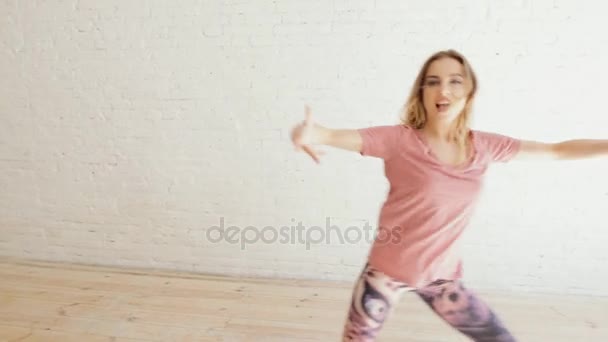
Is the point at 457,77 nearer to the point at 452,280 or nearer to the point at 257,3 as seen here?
the point at 452,280

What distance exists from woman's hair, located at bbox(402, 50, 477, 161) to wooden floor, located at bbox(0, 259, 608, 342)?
105cm

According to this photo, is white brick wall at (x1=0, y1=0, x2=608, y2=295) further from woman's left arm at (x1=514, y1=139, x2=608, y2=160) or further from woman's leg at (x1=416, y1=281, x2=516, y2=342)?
woman's leg at (x1=416, y1=281, x2=516, y2=342)

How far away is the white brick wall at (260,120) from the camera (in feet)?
7.63

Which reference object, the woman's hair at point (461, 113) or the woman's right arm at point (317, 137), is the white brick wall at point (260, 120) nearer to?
the woman's hair at point (461, 113)

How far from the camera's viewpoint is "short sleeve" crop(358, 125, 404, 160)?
1358 mm

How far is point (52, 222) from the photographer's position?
9.45 feet
